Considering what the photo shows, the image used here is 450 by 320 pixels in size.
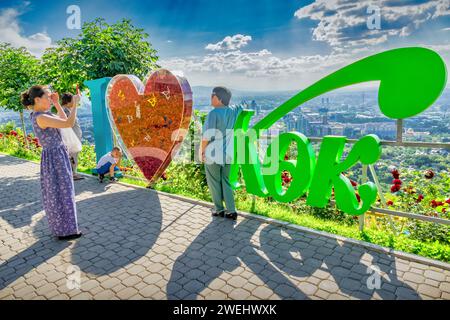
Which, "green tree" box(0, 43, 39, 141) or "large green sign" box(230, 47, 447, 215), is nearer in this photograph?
"large green sign" box(230, 47, 447, 215)

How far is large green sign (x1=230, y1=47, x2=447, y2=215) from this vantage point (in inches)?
150

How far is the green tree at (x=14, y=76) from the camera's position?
41.5 feet

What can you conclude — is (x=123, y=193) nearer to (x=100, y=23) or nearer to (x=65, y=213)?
(x=65, y=213)

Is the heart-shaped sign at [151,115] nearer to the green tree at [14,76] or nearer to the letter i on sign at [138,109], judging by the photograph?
the letter i on sign at [138,109]

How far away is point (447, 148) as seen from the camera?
13.0 ft

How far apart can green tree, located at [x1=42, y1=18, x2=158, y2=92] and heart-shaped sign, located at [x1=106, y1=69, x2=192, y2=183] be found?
188 centimetres

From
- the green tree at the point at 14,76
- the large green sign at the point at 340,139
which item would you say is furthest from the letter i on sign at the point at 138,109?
the green tree at the point at 14,76

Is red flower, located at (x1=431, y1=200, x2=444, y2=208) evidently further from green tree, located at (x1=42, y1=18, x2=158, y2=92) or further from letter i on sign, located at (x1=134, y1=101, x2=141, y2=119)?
green tree, located at (x1=42, y1=18, x2=158, y2=92)

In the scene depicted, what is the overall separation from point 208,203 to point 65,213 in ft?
7.75

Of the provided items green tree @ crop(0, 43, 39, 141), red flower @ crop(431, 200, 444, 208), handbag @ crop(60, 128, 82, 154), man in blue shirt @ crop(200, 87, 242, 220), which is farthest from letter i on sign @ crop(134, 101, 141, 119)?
green tree @ crop(0, 43, 39, 141)

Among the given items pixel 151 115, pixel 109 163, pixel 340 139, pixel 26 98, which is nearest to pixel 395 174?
pixel 340 139

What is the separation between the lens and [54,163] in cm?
Answer: 437

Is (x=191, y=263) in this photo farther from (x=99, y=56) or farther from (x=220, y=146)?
(x=99, y=56)

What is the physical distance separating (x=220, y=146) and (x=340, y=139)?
174 centimetres
